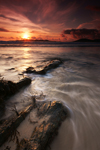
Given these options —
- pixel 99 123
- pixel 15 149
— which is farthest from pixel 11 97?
pixel 99 123

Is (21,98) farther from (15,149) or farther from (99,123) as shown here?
(99,123)

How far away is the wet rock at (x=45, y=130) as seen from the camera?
117 cm

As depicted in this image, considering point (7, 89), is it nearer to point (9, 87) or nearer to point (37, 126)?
→ point (9, 87)

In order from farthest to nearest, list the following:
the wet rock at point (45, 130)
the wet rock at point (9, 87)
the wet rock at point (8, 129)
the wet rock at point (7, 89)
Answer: the wet rock at point (9, 87), the wet rock at point (7, 89), the wet rock at point (8, 129), the wet rock at point (45, 130)

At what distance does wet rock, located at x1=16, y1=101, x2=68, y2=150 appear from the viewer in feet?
3.85

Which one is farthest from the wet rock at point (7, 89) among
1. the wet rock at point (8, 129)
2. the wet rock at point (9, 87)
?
the wet rock at point (8, 129)

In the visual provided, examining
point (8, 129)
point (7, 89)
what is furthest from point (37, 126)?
point (7, 89)

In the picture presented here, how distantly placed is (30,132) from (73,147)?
0.77 m

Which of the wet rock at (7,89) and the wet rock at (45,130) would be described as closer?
the wet rock at (45,130)

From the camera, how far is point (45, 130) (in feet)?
4.46

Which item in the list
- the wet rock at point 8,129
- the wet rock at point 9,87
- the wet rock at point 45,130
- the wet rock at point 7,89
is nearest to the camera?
the wet rock at point 45,130

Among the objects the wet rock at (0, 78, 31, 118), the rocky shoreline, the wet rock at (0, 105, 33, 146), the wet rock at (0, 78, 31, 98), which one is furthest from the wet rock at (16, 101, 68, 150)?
the wet rock at (0, 78, 31, 98)

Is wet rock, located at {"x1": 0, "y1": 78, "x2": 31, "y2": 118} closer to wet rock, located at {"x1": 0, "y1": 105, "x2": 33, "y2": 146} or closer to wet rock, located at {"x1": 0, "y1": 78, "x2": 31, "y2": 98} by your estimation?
wet rock, located at {"x1": 0, "y1": 78, "x2": 31, "y2": 98}

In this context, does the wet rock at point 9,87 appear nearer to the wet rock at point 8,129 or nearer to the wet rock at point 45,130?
the wet rock at point 8,129
